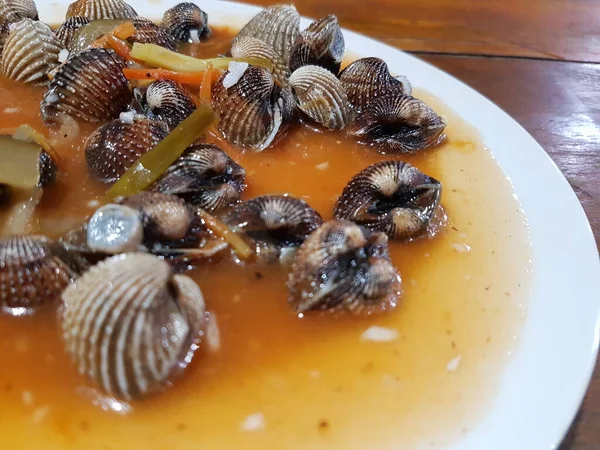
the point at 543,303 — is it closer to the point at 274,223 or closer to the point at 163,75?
the point at 274,223

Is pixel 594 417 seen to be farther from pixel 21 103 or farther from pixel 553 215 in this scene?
pixel 21 103

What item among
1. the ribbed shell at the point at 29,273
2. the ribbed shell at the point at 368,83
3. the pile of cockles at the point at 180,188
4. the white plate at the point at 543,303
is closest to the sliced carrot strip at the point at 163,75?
the pile of cockles at the point at 180,188

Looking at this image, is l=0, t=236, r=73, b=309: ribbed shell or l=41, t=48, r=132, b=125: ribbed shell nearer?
l=0, t=236, r=73, b=309: ribbed shell

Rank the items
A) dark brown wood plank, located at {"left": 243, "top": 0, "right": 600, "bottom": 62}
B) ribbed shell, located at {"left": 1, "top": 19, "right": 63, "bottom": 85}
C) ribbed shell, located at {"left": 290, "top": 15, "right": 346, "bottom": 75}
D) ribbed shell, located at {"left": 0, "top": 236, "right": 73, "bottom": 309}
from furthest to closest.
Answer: dark brown wood plank, located at {"left": 243, "top": 0, "right": 600, "bottom": 62} → ribbed shell, located at {"left": 290, "top": 15, "right": 346, "bottom": 75} → ribbed shell, located at {"left": 1, "top": 19, "right": 63, "bottom": 85} → ribbed shell, located at {"left": 0, "top": 236, "right": 73, "bottom": 309}

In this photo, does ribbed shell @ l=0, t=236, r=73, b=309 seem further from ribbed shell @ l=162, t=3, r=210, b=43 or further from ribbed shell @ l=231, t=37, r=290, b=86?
ribbed shell @ l=162, t=3, r=210, b=43

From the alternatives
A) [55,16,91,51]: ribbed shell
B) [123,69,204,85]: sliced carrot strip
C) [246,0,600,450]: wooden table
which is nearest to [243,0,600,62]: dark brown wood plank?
[246,0,600,450]: wooden table

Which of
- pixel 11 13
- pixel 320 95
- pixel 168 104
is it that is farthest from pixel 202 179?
pixel 11 13

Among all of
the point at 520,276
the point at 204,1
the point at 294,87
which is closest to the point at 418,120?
the point at 294,87
